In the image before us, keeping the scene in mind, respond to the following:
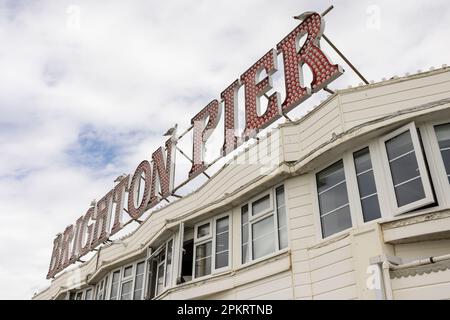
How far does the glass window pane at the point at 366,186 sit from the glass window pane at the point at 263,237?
2283 millimetres

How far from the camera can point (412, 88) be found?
8711mm

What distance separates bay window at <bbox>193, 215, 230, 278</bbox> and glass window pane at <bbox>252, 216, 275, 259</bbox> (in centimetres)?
88

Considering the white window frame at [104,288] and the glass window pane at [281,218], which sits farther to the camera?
the white window frame at [104,288]

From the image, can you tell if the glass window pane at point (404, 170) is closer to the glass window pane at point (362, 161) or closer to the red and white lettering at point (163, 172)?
the glass window pane at point (362, 161)

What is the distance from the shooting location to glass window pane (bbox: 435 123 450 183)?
25.5 ft

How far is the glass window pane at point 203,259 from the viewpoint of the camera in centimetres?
1136

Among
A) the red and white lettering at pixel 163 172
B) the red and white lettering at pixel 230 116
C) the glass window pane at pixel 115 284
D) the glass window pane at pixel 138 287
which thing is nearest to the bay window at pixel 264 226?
the red and white lettering at pixel 230 116

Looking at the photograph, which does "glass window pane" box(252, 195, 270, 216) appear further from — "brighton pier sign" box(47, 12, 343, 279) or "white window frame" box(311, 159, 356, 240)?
"brighton pier sign" box(47, 12, 343, 279)

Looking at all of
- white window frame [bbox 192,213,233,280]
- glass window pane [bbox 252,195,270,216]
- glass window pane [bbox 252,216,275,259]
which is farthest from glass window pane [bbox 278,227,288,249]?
white window frame [bbox 192,213,233,280]

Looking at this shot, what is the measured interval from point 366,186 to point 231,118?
585 cm

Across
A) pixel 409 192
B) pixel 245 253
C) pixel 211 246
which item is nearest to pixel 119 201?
pixel 211 246

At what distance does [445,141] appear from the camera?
7.93 metres

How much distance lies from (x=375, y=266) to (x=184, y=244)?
6.35 metres

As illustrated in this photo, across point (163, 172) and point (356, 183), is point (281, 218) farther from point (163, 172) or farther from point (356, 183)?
point (163, 172)
